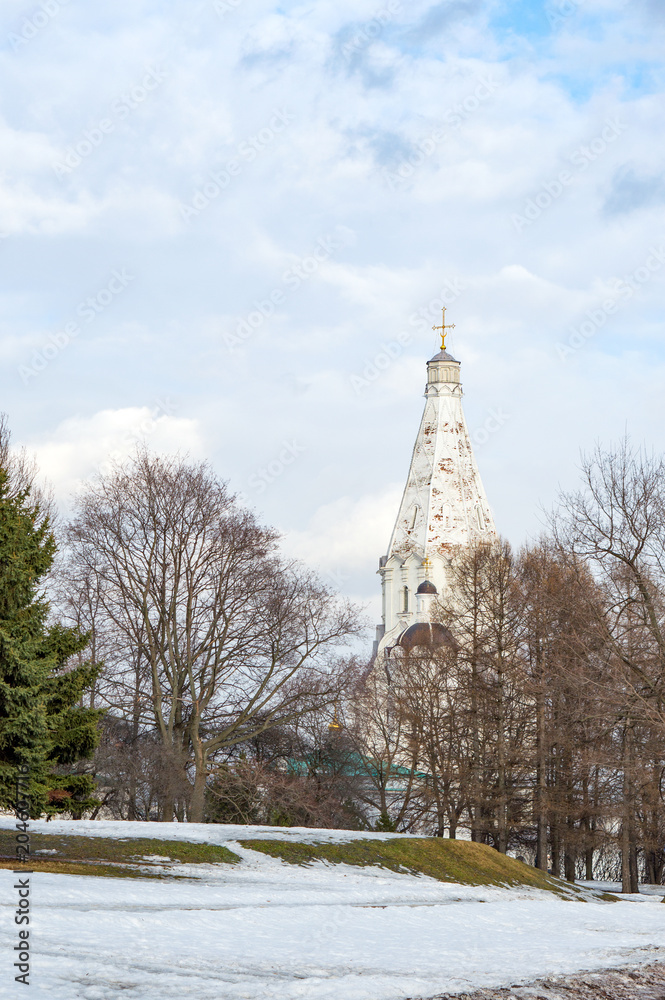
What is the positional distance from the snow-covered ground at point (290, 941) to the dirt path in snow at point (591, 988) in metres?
0.20

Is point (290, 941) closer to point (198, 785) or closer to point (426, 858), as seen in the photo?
point (426, 858)

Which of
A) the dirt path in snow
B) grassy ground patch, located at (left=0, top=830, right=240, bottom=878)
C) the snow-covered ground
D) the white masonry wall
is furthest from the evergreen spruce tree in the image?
the white masonry wall

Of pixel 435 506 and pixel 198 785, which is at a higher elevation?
pixel 435 506

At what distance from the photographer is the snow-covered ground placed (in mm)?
7098

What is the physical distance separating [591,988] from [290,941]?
2.73 meters

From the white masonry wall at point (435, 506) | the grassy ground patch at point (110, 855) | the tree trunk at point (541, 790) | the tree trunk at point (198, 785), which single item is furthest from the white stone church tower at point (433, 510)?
the grassy ground patch at point (110, 855)

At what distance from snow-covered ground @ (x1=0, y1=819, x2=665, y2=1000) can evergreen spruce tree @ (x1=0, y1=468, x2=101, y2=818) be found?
297cm

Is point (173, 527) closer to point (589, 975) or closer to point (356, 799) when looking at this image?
point (356, 799)

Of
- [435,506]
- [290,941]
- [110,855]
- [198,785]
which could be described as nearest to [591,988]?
[290,941]

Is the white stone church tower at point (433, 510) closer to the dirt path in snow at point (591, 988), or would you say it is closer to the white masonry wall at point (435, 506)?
the white masonry wall at point (435, 506)

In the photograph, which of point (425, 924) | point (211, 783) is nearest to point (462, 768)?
point (211, 783)

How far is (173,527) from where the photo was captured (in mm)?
32844

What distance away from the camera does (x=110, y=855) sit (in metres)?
16.8

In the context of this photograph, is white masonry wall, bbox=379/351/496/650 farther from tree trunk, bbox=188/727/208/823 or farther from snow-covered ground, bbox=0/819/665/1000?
snow-covered ground, bbox=0/819/665/1000
